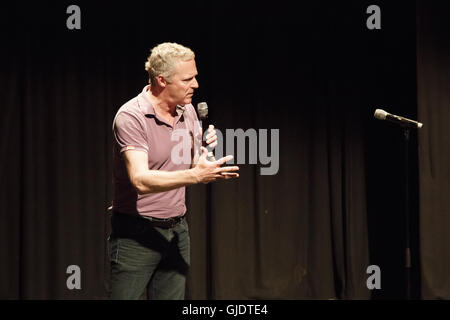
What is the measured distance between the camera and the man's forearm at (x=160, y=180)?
1950 millimetres

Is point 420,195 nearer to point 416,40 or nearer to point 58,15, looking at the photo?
point 416,40

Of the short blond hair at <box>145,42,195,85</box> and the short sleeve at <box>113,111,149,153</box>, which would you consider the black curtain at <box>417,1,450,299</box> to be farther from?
the short sleeve at <box>113,111,149,153</box>

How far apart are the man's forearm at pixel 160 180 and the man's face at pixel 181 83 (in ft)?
1.18

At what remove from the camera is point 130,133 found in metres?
2.03

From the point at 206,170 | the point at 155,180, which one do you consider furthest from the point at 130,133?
the point at 206,170

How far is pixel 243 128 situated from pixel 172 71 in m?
2.05

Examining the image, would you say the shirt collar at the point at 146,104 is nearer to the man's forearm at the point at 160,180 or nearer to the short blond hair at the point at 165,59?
the short blond hair at the point at 165,59

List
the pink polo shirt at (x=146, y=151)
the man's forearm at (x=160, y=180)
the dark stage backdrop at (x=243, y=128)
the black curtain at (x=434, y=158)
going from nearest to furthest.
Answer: the man's forearm at (x=160, y=180), the pink polo shirt at (x=146, y=151), the dark stage backdrop at (x=243, y=128), the black curtain at (x=434, y=158)

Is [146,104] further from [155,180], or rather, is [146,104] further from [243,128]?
[243,128]

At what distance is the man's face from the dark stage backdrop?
1866 millimetres

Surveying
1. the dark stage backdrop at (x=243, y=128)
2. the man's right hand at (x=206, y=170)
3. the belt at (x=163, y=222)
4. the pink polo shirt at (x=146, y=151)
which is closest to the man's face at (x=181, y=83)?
the pink polo shirt at (x=146, y=151)

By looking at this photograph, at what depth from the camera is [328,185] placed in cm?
434

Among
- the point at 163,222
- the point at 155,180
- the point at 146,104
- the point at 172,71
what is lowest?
the point at 163,222

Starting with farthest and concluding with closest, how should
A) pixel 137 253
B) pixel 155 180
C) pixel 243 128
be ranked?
pixel 243 128 < pixel 137 253 < pixel 155 180
